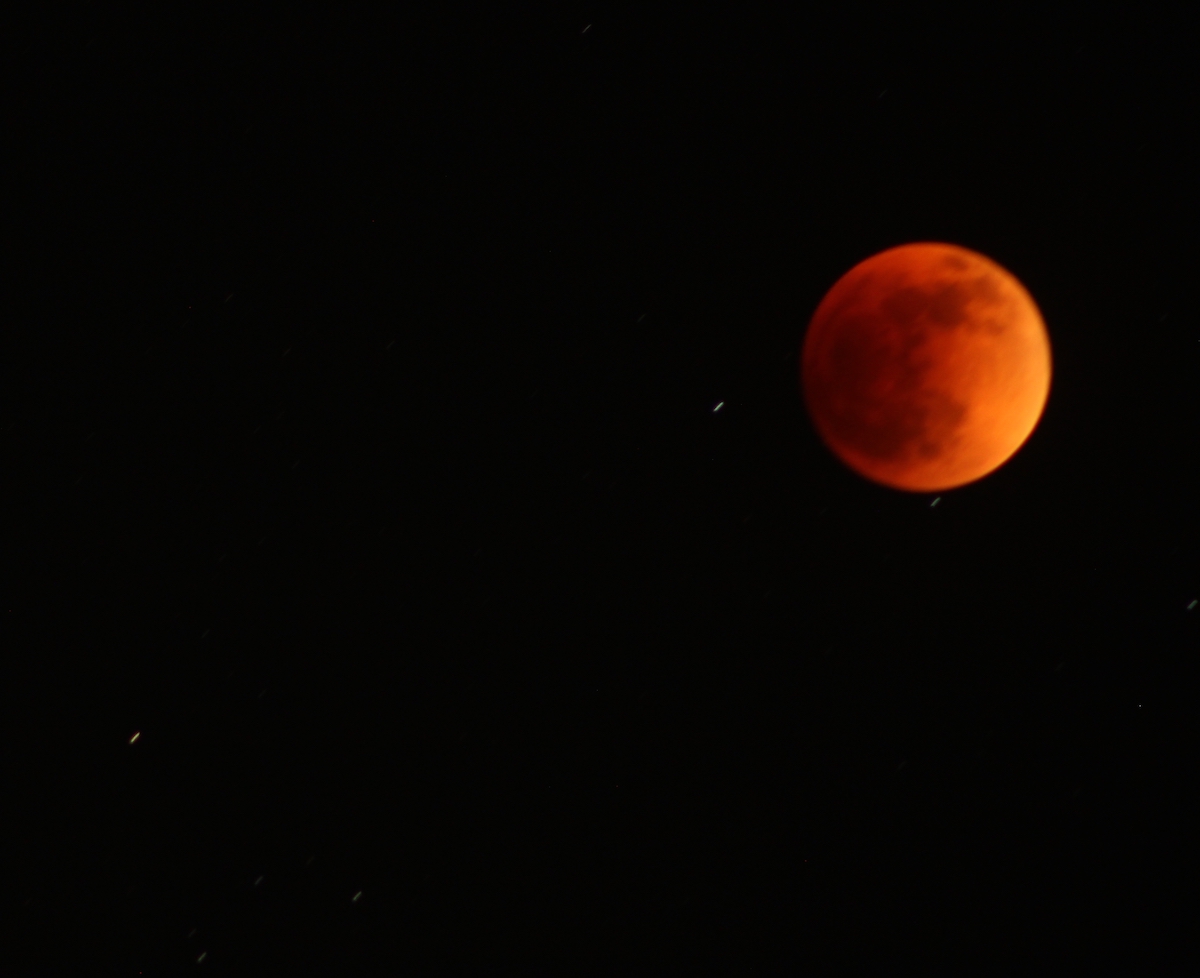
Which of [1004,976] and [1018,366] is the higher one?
[1018,366]

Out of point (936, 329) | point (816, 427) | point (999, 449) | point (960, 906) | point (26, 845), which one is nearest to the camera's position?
point (936, 329)

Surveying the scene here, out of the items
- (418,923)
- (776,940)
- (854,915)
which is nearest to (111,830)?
(418,923)

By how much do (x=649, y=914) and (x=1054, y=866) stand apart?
3.41m

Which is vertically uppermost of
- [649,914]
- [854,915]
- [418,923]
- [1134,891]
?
[418,923]

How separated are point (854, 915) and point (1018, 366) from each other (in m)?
4.71

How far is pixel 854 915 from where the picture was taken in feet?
20.3

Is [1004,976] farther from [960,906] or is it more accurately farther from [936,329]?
[936,329]

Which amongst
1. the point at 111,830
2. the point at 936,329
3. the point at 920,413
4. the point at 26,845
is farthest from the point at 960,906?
the point at 26,845

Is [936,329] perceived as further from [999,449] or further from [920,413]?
[999,449]

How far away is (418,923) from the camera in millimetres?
5941

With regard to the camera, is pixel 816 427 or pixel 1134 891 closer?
pixel 816 427

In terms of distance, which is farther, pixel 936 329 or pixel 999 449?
pixel 999 449

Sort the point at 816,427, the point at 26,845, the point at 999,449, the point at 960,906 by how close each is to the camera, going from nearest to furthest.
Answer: the point at 999,449
the point at 816,427
the point at 26,845
the point at 960,906

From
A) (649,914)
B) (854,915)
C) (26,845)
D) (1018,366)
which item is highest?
(26,845)
